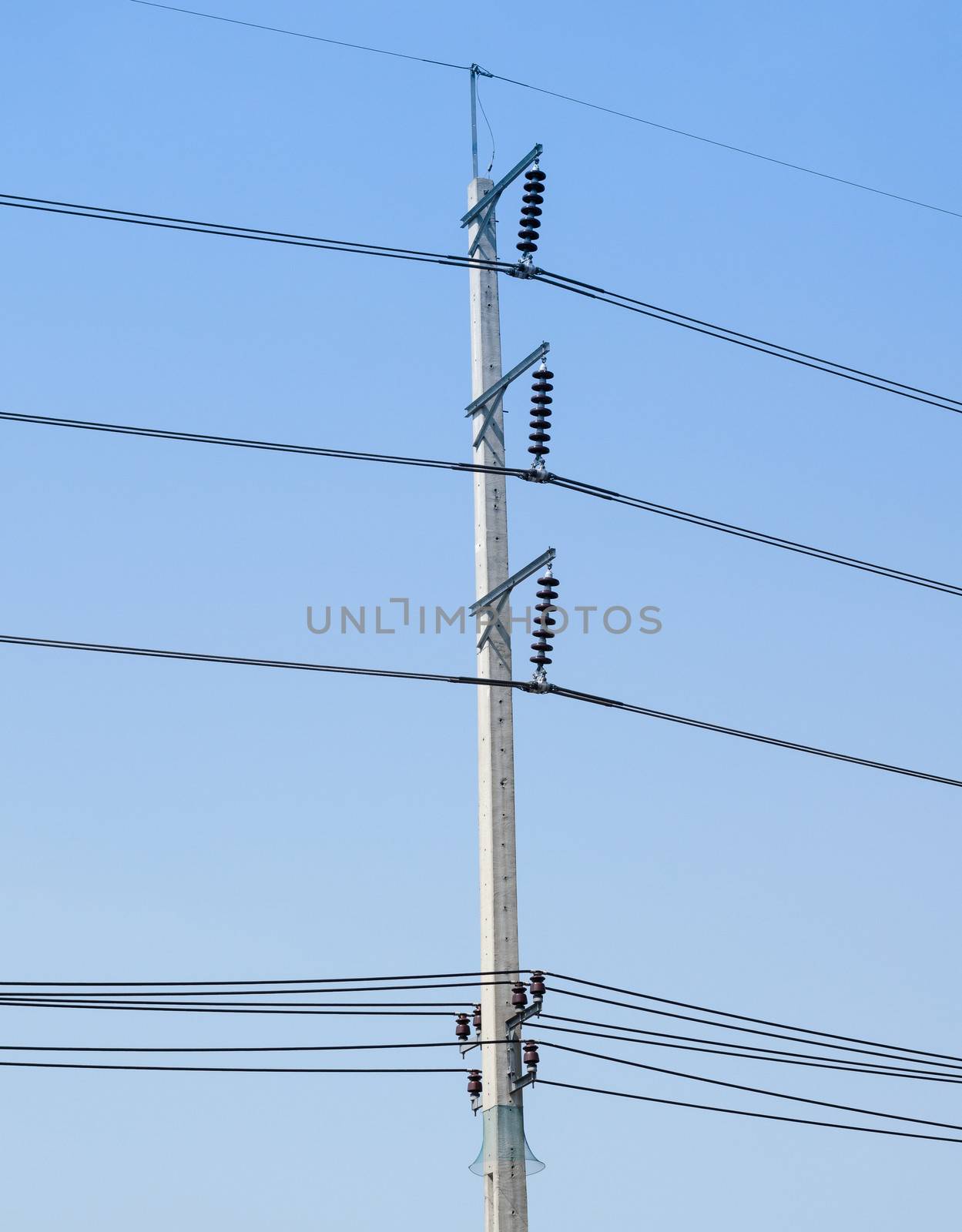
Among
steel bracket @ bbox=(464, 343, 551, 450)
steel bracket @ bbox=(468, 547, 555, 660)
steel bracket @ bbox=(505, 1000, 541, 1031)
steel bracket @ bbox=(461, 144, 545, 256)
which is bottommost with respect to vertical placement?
steel bracket @ bbox=(505, 1000, 541, 1031)

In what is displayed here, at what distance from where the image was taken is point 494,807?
1998 centimetres

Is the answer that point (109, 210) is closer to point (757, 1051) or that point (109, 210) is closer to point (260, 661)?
point (260, 661)

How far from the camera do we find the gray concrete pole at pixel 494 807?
1895 centimetres

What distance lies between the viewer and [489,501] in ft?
69.3

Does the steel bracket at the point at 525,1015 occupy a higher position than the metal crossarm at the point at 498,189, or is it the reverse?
the metal crossarm at the point at 498,189

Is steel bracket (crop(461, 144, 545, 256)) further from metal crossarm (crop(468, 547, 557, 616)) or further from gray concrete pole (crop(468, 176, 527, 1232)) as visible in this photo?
metal crossarm (crop(468, 547, 557, 616))

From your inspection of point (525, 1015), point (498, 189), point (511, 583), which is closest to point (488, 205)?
point (498, 189)

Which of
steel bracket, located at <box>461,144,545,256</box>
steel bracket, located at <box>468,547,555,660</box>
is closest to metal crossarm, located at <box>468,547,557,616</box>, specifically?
steel bracket, located at <box>468,547,555,660</box>

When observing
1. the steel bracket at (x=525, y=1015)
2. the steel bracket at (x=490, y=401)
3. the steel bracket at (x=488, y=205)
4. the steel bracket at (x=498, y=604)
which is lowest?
the steel bracket at (x=525, y=1015)

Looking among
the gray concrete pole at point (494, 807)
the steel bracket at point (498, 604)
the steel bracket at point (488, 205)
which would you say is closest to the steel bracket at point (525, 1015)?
the gray concrete pole at point (494, 807)

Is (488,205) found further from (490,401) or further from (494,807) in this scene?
(494,807)

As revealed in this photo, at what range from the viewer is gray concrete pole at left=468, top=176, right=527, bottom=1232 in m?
19.0

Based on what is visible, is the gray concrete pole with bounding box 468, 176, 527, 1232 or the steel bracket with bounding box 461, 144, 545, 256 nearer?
the gray concrete pole with bounding box 468, 176, 527, 1232

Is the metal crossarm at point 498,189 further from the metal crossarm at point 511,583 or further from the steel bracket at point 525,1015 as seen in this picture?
the steel bracket at point 525,1015
